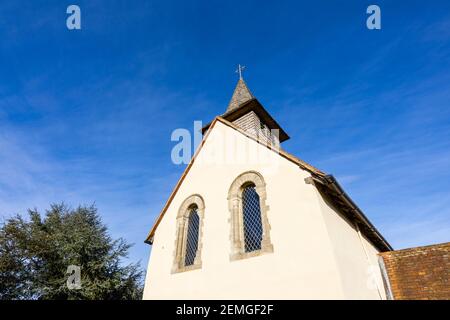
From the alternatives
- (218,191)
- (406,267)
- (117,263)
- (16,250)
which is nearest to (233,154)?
(218,191)

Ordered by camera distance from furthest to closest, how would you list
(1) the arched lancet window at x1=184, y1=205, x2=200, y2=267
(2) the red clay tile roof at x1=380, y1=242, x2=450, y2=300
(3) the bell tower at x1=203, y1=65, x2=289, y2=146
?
(3) the bell tower at x1=203, y1=65, x2=289, y2=146, (1) the arched lancet window at x1=184, y1=205, x2=200, y2=267, (2) the red clay tile roof at x1=380, y1=242, x2=450, y2=300

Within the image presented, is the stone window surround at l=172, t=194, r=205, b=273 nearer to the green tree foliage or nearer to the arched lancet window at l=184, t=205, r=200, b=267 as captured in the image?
the arched lancet window at l=184, t=205, r=200, b=267

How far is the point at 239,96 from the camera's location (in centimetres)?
1695

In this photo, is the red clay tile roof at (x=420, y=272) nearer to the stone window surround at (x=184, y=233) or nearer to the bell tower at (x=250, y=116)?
the stone window surround at (x=184, y=233)

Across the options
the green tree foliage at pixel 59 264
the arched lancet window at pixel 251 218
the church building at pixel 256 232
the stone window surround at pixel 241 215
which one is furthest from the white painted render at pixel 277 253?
the green tree foliage at pixel 59 264

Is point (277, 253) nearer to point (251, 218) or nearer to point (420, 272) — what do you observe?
point (251, 218)

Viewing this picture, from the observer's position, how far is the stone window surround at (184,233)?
8922mm

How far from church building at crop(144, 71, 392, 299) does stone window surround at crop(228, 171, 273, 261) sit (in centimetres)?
3

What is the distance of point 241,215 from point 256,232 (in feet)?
2.72

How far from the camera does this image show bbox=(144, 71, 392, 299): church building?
644 cm

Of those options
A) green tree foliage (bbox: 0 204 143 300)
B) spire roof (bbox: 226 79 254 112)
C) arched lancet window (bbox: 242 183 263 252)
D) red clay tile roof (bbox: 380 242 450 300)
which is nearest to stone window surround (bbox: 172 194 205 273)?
arched lancet window (bbox: 242 183 263 252)

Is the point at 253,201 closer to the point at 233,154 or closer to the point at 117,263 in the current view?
the point at 233,154
